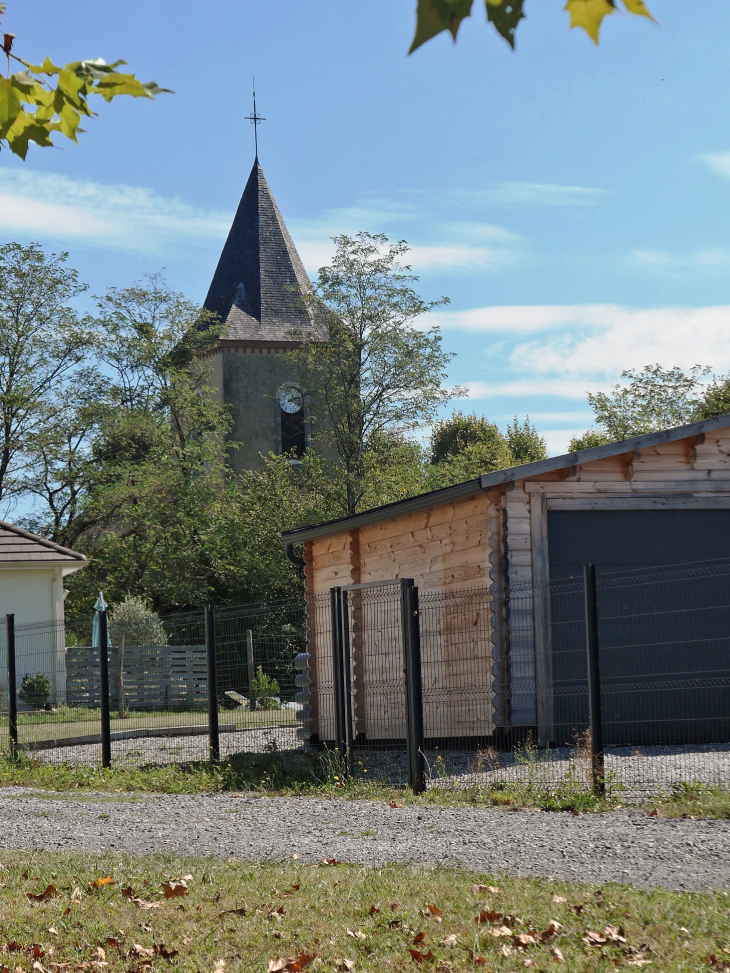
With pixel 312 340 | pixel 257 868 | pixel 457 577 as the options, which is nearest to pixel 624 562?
pixel 457 577

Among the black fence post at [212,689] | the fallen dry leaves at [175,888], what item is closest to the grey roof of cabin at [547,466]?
the black fence post at [212,689]

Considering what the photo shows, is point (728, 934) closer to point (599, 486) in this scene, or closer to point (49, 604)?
point (599, 486)

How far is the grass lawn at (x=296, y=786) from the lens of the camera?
365 inches

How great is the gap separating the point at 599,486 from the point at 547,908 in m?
8.36

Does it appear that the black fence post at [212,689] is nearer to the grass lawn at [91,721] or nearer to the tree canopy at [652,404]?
the grass lawn at [91,721]

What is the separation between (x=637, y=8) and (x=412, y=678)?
27.3ft

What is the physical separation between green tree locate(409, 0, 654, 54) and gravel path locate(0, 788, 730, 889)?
5.15 m

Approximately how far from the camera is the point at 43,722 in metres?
17.6

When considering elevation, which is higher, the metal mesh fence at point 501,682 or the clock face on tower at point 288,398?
the clock face on tower at point 288,398

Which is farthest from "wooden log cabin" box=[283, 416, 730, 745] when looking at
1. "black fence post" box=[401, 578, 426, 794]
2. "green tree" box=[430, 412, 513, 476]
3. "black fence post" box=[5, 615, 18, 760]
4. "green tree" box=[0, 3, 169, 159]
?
"green tree" box=[430, 412, 513, 476]

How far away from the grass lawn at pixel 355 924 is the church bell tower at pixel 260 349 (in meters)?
37.0

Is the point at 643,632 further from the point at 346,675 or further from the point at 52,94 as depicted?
the point at 52,94

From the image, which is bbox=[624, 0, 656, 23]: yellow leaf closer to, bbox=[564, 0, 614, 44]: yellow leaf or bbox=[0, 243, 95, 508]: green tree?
bbox=[564, 0, 614, 44]: yellow leaf

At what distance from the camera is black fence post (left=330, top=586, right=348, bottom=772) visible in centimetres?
1184
